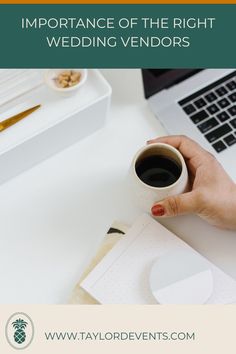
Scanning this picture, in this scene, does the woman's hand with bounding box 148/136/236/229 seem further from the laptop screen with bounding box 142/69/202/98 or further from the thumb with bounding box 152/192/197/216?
the laptop screen with bounding box 142/69/202/98

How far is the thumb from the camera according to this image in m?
0.76

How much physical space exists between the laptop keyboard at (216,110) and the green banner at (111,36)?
2.5 inches

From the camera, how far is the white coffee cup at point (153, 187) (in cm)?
74

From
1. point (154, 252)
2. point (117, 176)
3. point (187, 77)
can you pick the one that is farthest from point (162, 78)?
point (154, 252)

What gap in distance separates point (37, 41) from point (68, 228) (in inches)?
11.7

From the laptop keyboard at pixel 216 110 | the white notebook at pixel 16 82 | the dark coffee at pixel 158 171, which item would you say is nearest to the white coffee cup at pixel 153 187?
the dark coffee at pixel 158 171

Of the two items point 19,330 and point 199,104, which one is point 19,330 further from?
point 199,104

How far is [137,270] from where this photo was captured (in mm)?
789

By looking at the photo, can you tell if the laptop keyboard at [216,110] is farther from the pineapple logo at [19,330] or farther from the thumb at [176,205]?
the pineapple logo at [19,330]

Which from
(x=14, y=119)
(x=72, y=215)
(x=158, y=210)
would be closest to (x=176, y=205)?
(x=158, y=210)

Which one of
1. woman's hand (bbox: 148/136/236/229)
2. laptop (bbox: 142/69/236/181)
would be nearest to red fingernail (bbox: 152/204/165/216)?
woman's hand (bbox: 148/136/236/229)

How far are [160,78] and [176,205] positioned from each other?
0.81 feet

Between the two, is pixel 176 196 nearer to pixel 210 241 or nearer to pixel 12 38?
pixel 210 241

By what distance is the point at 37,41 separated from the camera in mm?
854
